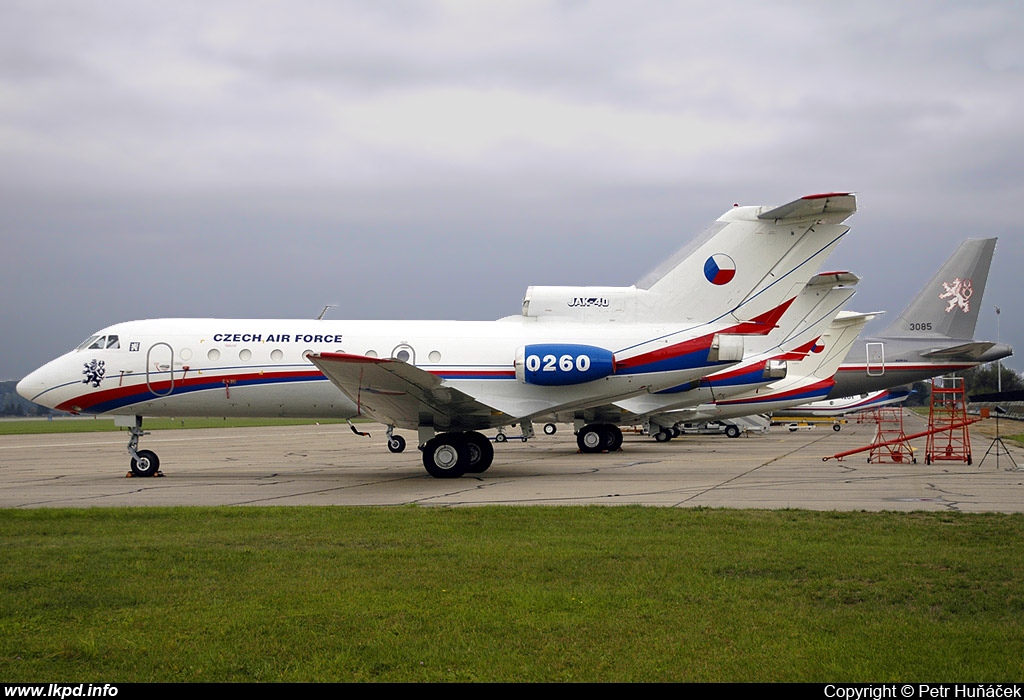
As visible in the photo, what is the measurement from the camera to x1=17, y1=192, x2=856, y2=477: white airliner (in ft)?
65.3

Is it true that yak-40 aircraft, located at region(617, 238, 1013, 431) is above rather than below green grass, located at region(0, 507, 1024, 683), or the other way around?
above

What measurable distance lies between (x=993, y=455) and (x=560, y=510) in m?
20.0

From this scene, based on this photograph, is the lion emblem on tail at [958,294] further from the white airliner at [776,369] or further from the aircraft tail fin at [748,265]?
the aircraft tail fin at [748,265]

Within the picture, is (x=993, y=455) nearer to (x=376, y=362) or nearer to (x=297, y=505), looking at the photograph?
(x=376, y=362)

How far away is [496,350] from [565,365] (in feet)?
5.63

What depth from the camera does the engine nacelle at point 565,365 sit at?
19.7 metres

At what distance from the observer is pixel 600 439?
31562mm

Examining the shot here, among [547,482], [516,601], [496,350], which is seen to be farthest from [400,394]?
[516,601]

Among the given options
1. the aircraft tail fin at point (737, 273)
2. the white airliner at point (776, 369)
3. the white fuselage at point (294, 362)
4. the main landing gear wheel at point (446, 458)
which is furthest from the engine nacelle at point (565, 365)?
the white airliner at point (776, 369)

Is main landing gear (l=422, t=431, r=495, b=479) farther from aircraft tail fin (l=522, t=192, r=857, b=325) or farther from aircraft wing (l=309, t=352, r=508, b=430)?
aircraft tail fin (l=522, t=192, r=857, b=325)

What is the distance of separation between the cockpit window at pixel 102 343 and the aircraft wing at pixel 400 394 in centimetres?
612

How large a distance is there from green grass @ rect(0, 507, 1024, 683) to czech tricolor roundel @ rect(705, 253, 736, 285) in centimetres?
936

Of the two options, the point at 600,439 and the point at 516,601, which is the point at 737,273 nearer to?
the point at 600,439

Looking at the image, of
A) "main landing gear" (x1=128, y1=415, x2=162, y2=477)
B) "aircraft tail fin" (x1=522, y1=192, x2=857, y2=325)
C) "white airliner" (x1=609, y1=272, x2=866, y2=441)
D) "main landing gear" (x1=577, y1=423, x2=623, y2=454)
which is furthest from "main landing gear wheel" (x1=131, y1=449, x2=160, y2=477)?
"main landing gear" (x1=577, y1=423, x2=623, y2=454)
